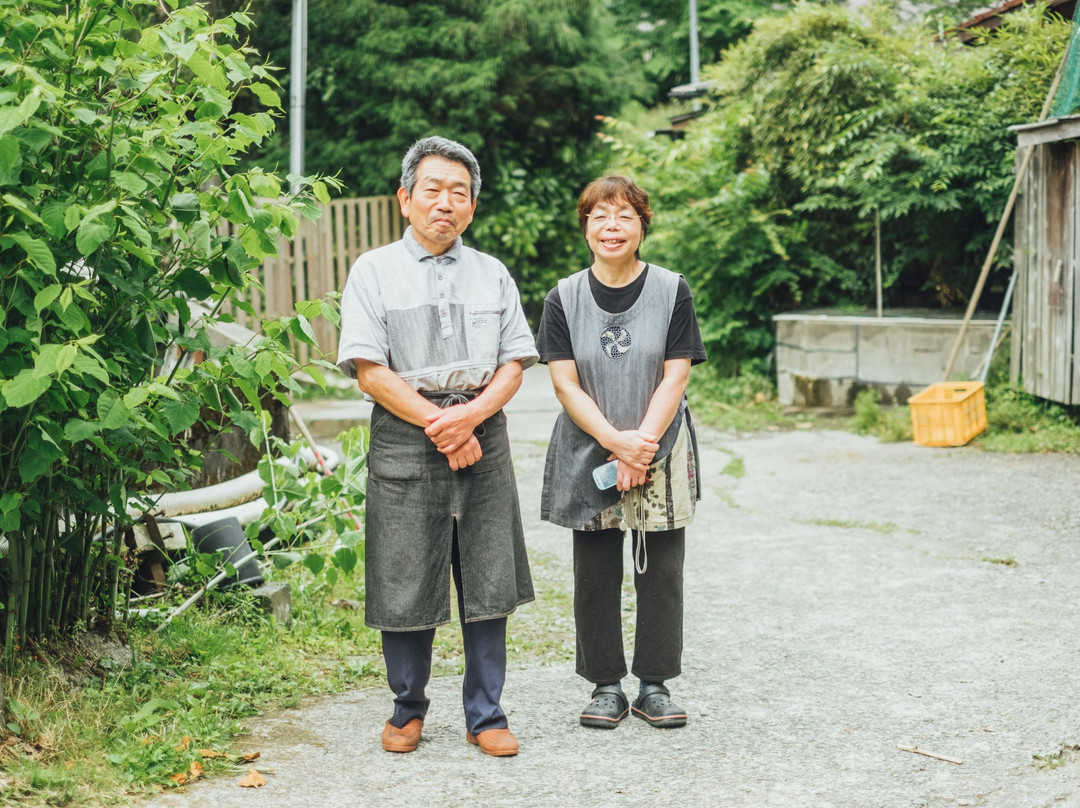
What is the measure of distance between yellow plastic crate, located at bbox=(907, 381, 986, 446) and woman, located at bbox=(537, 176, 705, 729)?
4984mm

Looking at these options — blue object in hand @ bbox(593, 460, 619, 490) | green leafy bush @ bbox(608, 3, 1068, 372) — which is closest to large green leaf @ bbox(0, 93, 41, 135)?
blue object in hand @ bbox(593, 460, 619, 490)

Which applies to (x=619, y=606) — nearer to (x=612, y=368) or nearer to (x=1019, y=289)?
A: (x=612, y=368)

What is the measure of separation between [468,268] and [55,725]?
1.73 meters

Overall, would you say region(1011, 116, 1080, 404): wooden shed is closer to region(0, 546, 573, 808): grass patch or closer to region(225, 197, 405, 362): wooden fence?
region(0, 546, 573, 808): grass patch

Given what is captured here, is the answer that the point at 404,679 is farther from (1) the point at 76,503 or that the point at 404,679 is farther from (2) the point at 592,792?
(1) the point at 76,503

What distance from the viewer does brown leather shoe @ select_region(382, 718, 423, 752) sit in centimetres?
324

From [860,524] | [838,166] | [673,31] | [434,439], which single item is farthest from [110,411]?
[673,31]

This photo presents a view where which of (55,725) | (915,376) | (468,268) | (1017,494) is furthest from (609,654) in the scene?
(915,376)

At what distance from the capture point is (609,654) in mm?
3539

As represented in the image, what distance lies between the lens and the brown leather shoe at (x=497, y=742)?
3.21 metres

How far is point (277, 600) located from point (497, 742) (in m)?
1.44

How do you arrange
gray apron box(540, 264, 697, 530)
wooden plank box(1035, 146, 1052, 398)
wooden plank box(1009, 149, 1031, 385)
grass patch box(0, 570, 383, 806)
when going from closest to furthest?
grass patch box(0, 570, 383, 806) < gray apron box(540, 264, 697, 530) < wooden plank box(1035, 146, 1052, 398) < wooden plank box(1009, 149, 1031, 385)

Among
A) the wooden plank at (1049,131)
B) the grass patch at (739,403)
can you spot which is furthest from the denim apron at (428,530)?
the grass patch at (739,403)

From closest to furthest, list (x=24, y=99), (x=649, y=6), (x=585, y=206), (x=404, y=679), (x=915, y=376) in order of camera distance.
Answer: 1. (x=24, y=99)
2. (x=404, y=679)
3. (x=585, y=206)
4. (x=915, y=376)
5. (x=649, y=6)
